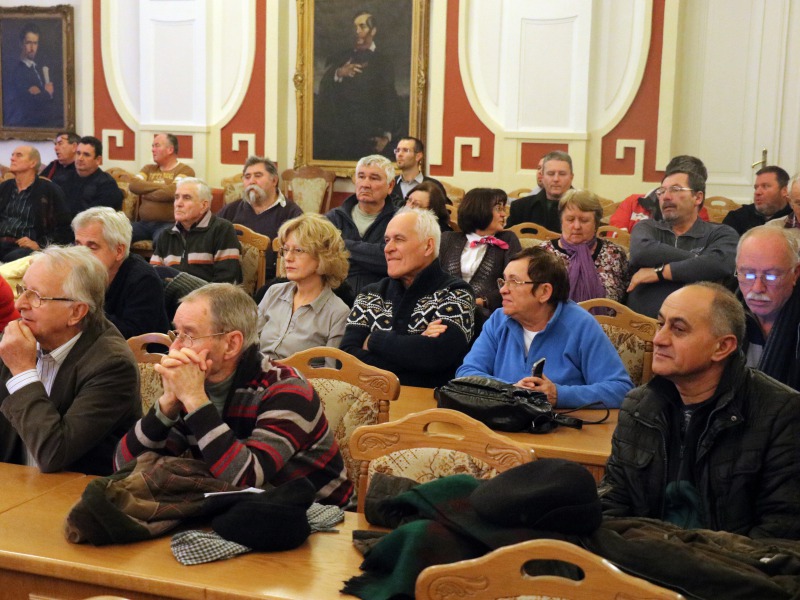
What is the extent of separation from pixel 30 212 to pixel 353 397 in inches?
199

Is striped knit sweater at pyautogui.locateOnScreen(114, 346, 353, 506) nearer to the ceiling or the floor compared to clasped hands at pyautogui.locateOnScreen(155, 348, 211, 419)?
nearer to the floor

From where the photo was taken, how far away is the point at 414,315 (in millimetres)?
3832

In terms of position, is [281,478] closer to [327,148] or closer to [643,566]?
[643,566]

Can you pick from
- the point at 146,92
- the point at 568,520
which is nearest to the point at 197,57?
the point at 146,92

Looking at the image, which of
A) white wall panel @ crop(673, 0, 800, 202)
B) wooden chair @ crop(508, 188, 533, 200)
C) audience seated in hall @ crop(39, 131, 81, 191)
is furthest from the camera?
Result: audience seated in hall @ crop(39, 131, 81, 191)

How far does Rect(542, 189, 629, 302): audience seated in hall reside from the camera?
16.1ft

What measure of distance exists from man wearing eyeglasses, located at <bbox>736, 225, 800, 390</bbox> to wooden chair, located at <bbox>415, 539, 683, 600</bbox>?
1.87m

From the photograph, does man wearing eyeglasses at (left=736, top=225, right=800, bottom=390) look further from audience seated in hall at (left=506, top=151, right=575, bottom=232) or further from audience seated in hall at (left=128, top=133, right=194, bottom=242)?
audience seated in hall at (left=128, top=133, right=194, bottom=242)

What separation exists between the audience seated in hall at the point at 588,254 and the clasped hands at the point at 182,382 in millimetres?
2948

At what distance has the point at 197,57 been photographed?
364 inches

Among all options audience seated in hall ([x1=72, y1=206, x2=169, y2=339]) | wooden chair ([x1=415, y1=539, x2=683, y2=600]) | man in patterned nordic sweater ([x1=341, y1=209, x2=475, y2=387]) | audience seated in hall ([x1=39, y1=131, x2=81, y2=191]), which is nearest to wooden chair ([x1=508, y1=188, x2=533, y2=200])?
audience seated in hall ([x1=39, y1=131, x2=81, y2=191])

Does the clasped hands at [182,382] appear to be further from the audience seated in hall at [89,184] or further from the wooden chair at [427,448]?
the audience seated in hall at [89,184]

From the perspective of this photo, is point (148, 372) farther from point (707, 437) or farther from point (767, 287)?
point (767, 287)

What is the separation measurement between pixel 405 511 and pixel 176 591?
48cm
